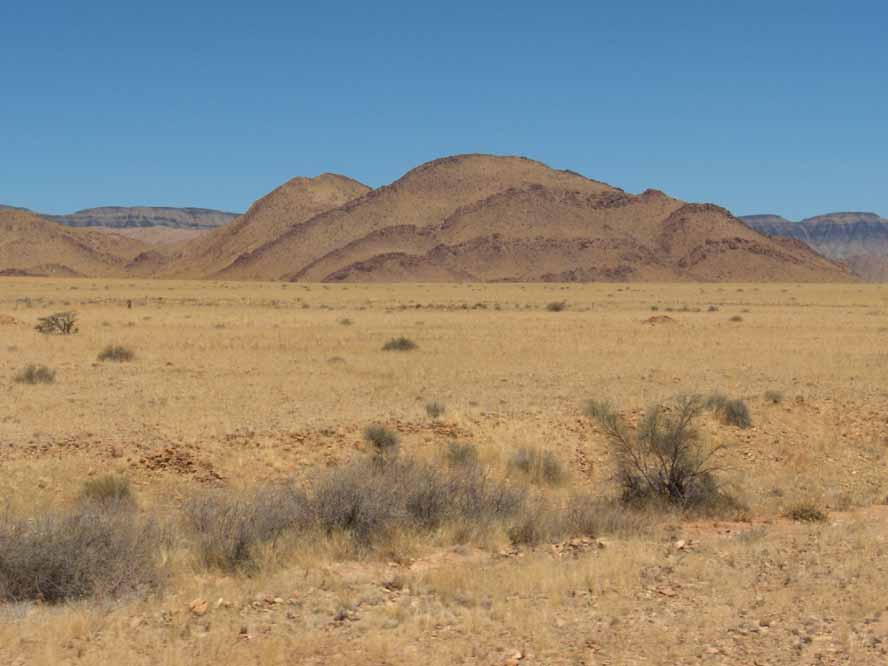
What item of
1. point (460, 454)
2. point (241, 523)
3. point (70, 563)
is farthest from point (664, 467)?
point (70, 563)

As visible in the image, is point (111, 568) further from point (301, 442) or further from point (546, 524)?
point (301, 442)

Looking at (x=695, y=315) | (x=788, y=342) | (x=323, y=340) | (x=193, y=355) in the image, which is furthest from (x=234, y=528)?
(x=695, y=315)

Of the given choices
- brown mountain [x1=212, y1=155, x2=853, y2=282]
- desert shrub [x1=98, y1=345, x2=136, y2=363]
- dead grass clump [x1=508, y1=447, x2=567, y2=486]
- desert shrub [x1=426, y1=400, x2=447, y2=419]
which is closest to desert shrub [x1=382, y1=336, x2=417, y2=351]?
desert shrub [x1=98, y1=345, x2=136, y2=363]

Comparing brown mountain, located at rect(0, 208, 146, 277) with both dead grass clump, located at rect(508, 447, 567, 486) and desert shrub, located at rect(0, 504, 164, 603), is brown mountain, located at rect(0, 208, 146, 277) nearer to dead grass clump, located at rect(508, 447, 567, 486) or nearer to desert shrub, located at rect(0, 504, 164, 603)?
dead grass clump, located at rect(508, 447, 567, 486)

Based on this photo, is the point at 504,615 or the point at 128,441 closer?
the point at 504,615

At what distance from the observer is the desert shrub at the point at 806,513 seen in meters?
13.2

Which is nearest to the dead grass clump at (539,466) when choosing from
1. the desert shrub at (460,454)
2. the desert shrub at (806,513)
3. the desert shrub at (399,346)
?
the desert shrub at (460,454)

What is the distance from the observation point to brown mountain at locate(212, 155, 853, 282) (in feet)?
504

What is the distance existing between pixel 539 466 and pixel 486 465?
3.04 feet

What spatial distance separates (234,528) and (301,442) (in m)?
6.62

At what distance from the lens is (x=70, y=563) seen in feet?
29.7

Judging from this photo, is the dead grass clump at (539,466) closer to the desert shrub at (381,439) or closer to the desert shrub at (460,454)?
the desert shrub at (460,454)

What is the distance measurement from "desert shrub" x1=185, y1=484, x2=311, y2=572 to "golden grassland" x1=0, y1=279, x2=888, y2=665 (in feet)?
0.91

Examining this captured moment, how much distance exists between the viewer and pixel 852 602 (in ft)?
30.0
